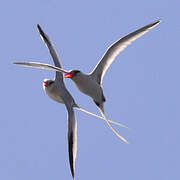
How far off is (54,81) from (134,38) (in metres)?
1.91

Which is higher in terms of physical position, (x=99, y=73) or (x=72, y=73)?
(x=72, y=73)

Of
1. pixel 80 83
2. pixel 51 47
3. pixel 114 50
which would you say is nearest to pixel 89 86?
pixel 80 83

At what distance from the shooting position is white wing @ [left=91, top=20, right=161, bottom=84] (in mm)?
9133

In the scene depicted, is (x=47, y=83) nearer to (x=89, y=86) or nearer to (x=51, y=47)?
(x=89, y=86)

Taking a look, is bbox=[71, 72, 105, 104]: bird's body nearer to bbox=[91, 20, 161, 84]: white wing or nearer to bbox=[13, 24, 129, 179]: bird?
bbox=[91, 20, 161, 84]: white wing

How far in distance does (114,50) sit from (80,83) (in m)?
0.93

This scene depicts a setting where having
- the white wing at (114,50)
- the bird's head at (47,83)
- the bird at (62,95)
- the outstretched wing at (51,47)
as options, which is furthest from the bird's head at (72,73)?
the outstretched wing at (51,47)

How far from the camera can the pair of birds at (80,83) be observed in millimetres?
9133

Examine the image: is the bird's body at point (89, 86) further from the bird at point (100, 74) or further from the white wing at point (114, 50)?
the white wing at point (114, 50)

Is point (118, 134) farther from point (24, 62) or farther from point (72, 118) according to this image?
point (24, 62)

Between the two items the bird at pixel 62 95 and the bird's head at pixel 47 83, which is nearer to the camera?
the bird at pixel 62 95

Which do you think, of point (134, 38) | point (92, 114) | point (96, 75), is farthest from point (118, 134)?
point (134, 38)

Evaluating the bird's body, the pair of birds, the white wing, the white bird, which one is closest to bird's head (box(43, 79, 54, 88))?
the pair of birds

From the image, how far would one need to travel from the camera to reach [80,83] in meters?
9.34
